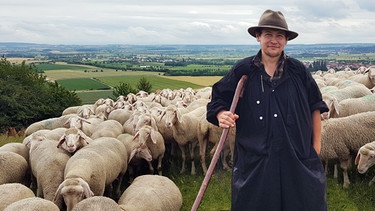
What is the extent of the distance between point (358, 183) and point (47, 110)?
26091 millimetres

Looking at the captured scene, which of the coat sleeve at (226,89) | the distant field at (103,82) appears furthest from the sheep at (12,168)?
the distant field at (103,82)

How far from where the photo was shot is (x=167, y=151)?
1244 centimetres

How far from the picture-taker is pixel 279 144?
3.59 meters

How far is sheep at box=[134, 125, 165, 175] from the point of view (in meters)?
9.59

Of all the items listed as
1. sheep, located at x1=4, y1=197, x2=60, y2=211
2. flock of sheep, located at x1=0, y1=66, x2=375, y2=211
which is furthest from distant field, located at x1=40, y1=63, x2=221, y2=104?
sheep, located at x1=4, y1=197, x2=60, y2=211

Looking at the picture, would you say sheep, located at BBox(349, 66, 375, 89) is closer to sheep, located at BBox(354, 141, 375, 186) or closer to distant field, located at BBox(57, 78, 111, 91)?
sheep, located at BBox(354, 141, 375, 186)

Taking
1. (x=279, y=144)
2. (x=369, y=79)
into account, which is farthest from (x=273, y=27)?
(x=369, y=79)

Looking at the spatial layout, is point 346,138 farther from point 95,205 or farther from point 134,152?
point 95,205

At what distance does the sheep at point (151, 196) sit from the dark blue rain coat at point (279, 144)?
11.0 feet

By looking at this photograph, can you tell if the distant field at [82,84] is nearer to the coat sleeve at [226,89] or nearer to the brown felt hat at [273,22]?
the coat sleeve at [226,89]

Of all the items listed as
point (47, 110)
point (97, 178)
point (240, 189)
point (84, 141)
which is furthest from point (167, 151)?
point (47, 110)

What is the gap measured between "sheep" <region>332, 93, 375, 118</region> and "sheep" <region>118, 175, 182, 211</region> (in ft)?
18.2

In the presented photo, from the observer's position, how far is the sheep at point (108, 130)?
10.8 metres

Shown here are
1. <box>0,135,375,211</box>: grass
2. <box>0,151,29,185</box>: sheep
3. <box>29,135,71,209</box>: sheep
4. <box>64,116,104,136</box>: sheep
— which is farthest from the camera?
<box>64,116,104,136</box>: sheep
